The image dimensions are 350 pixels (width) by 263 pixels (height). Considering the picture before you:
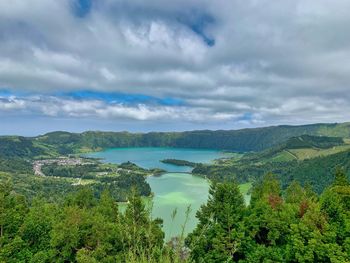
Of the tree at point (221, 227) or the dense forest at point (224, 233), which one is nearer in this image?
the dense forest at point (224, 233)

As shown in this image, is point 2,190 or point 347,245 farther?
point 2,190

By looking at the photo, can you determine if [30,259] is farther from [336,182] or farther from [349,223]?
[336,182]

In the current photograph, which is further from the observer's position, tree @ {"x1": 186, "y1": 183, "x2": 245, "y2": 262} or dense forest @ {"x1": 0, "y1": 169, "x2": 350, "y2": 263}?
tree @ {"x1": 186, "y1": 183, "x2": 245, "y2": 262}

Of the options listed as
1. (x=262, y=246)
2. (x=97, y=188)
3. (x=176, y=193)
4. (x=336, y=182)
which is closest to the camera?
(x=262, y=246)

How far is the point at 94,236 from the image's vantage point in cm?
3014

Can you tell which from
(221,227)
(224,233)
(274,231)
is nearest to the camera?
(274,231)

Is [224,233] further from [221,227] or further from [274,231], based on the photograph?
[274,231]

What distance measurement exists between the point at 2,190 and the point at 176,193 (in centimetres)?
12084

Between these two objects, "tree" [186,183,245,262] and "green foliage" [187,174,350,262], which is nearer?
"green foliage" [187,174,350,262]

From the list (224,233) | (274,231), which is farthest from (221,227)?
(274,231)

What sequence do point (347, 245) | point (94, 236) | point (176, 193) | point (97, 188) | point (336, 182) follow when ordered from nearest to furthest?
point (347, 245) → point (94, 236) → point (336, 182) → point (176, 193) → point (97, 188)

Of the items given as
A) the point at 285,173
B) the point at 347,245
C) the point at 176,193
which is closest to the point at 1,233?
the point at 347,245

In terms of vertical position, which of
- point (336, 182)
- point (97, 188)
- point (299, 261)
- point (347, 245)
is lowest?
point (97, 188)

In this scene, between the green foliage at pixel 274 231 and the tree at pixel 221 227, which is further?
the tree at pixel 221 227
